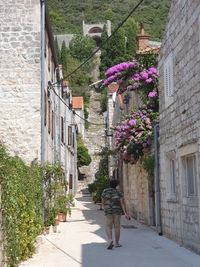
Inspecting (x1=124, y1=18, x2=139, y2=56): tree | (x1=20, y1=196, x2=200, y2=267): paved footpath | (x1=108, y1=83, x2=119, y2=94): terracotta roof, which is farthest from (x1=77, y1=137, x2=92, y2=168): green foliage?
(x1=124, y1=18, x2=139, y2=56): tree

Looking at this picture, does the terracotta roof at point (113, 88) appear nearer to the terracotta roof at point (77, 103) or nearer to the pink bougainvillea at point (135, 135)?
the terracotta roof at point (77, 103)

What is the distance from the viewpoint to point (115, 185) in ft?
32.0

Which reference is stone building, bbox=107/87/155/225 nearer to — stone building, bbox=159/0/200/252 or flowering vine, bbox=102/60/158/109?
flowering vine, bbox=102/60/158/109

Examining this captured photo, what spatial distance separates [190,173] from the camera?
911 cm

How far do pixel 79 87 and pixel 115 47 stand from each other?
60.1ft

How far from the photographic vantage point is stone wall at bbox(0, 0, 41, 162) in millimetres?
14031

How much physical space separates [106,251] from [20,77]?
749cm

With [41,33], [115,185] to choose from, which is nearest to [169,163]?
[115,185]

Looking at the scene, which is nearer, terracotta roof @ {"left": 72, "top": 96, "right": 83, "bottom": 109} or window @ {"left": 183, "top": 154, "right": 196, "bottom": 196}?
window @ {"left": 183, "top": 154, "right": 196, "bottom": 196}

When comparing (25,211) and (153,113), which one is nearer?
(25,211)

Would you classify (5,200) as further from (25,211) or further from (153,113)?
(153,113)

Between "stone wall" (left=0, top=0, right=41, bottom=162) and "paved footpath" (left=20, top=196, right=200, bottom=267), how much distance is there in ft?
11.1

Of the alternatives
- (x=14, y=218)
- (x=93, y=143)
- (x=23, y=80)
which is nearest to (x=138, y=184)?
(x=23, y=80)

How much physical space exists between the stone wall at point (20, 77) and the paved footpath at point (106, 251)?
3.37m
